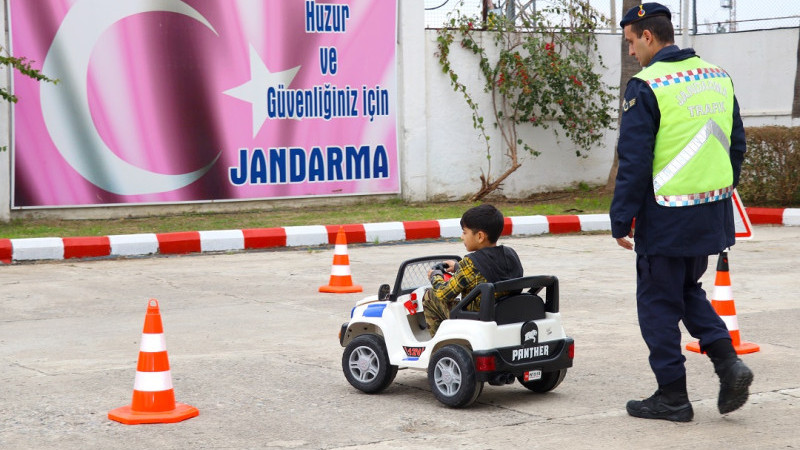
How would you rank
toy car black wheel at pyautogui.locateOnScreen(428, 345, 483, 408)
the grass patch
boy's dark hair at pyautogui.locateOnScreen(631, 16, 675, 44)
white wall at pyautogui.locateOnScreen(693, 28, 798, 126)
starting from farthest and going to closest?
white wall at pyautogui.locateOnScreen(693, 28, 798, 126) → the grass patch → toy car black wheel at pyautogui.locateOnScreen(428, 345, 483, 408) → boy's dark hair at pyautogui.locateOnScreen(631, 16, 675, 44)

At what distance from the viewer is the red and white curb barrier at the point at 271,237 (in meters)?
12.2

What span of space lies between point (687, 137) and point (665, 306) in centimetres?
79

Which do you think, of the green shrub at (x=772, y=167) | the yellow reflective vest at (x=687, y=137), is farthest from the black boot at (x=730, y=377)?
the green shrub at (x=772, y=167)

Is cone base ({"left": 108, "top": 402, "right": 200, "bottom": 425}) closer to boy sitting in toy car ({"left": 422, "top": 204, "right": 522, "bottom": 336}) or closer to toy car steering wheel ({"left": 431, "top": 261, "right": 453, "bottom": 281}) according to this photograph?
boy sitting in toy car ({"left": 422, "top": 204, "right": 522, "bottom": 336})

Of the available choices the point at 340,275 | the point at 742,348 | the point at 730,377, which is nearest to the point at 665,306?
the point at 730,377

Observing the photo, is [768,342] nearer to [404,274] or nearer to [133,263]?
[404,274]

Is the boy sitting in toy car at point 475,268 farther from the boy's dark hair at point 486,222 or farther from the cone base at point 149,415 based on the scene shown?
the cone base at point 149,415

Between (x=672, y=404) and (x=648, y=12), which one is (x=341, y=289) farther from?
(x=648, y=12)

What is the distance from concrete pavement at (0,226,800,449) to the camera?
16.6 ft

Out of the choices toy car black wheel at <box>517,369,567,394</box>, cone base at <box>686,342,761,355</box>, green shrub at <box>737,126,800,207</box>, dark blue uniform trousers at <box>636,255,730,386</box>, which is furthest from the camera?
green shrub at <box>737,126,800,207</box>

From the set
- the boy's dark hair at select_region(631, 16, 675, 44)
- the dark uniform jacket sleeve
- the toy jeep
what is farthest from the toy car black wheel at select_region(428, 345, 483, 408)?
the boy's dark hair at select_region(631, 16, 675, 44)

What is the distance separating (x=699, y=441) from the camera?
4906 millimetres

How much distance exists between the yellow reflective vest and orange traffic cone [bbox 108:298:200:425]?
2.46 meters

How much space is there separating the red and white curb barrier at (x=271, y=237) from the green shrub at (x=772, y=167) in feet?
2.54
